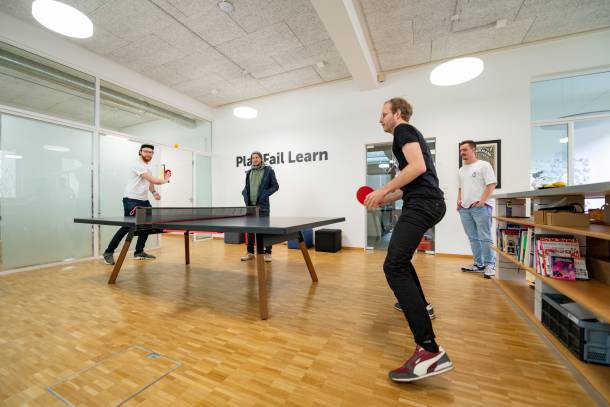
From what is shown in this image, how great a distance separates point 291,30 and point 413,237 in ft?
12.4

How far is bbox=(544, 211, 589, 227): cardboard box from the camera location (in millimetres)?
1542

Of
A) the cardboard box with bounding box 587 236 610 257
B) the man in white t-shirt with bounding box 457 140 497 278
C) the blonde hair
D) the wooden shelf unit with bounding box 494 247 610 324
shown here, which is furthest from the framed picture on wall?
the blonde hair

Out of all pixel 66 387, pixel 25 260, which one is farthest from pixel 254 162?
pixel 25 260

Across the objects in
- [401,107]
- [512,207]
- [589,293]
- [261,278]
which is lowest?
[261,278]

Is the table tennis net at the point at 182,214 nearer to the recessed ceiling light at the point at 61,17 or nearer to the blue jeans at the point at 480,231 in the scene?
the recessed ceiling light at the point at 61,17

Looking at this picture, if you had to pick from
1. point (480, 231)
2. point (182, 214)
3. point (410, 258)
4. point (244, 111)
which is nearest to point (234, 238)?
point (244, 111)

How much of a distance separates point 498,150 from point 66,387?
5.61 m

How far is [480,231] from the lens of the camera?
128 inches

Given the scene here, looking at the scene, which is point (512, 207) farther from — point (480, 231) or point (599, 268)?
point (599, 268)

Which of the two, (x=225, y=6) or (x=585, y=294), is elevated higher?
(x=225, y=6)

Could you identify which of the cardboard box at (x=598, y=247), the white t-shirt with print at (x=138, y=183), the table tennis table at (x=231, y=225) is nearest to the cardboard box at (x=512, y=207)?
the cardboard box at (x=598, y=247)

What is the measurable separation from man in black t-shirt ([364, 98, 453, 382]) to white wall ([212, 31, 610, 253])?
11.7 ft

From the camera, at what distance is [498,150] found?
4.14m

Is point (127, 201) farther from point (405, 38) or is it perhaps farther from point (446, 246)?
point (446, 246)
